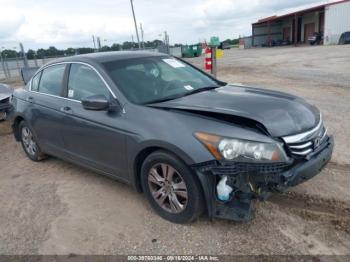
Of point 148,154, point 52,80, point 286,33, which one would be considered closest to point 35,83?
point 52,80

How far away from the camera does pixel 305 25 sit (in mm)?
47656

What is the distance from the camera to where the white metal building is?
121 feet

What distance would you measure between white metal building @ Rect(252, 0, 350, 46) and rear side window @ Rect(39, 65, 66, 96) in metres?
39.4

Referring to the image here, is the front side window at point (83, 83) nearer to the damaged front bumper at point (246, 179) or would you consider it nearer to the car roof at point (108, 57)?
the car roof at point (108, 57)

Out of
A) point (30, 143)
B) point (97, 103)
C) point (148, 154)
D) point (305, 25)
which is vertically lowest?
point (30, 143)

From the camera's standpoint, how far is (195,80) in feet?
13.9

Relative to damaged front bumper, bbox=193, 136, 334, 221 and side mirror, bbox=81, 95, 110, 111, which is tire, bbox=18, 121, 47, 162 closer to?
side mirror, bbox=81, 95, 110, 111

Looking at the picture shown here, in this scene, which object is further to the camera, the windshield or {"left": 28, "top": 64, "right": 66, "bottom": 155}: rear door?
{"left": 28, "top": 64, "right": 66, "bottom": 155}: rear door

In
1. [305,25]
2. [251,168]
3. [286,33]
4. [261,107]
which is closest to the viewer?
[251,168]

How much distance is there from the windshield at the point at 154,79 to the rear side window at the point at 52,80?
94 centimetres

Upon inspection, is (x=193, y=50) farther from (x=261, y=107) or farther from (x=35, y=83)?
(x=261, y=107)

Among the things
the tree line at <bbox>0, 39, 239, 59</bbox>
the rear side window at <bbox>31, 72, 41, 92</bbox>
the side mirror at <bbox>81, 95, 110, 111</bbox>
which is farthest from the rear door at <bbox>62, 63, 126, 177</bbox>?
the tree line at <bbox>0, 39, 239, 59</bbox>

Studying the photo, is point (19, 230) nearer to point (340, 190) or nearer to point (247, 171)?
point (247, 171)

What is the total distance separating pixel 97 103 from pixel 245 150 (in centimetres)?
163
